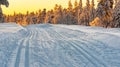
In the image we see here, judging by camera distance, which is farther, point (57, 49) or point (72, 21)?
point (72, 21)

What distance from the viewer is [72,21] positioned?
4031 inches

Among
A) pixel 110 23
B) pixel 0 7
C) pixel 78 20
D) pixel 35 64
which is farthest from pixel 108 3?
pixel 35 64

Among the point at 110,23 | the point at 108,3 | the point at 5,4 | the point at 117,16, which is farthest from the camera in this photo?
the point at 110,23

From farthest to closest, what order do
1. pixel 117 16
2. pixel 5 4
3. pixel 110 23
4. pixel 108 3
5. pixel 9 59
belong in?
pixel 110 23, pixel 108 3, pixel 117 16, pixel 5 4, pixel 9 59

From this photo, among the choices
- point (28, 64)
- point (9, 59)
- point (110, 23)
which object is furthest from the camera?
point (110, 23)

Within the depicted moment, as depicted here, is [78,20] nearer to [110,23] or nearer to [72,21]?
[72,21]

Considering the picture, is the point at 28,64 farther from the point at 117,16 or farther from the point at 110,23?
the point at 110,23

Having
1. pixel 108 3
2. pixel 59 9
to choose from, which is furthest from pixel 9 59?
pixel 59 9

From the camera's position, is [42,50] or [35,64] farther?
[42,50]

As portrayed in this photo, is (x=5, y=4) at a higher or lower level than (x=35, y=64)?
higher

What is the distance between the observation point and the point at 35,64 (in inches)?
451

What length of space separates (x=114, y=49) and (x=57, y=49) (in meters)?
2.94

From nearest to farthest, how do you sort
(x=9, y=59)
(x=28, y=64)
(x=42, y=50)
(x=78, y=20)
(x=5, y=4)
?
1. (x=28, y=64)
2. (x=9, y=59)
3. (x=42, y=50)
4. (x=5, y=4)
5. (x=78, y=20)

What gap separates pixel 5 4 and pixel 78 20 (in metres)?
56.1
